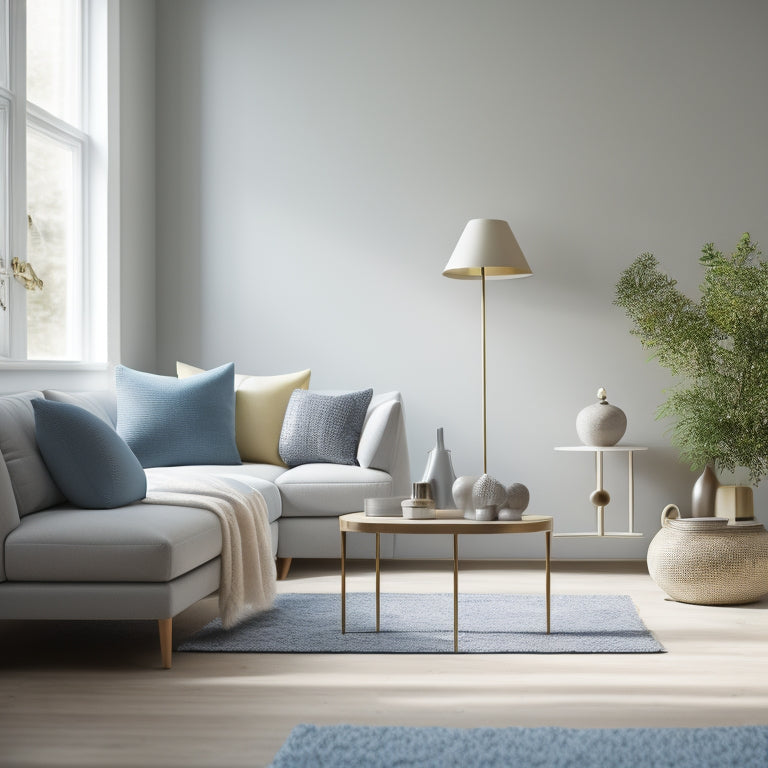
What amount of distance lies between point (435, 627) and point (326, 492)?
1190 millimetres

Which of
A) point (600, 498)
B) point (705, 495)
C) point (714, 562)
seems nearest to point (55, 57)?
point (600, 498)

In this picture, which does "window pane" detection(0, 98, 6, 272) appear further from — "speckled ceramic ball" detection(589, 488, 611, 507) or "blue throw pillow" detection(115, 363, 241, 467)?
"speckled ceramic ball" detection(589, 488, 611, 507)

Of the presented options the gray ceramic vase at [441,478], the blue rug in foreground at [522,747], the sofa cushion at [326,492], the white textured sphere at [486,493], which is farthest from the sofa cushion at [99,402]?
the blue rug in foreground at [522,747]

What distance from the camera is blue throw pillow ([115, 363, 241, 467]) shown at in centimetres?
480

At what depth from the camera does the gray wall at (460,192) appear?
5480mm

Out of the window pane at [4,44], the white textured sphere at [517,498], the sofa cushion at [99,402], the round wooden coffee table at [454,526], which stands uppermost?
the window pane at [4,44]

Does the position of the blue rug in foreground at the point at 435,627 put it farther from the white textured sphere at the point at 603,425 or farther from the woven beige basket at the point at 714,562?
the white textured sphere at the point at 603,425

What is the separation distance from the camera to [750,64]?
17.9 feet

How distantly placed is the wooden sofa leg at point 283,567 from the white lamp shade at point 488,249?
166 cm

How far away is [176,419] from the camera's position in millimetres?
4859

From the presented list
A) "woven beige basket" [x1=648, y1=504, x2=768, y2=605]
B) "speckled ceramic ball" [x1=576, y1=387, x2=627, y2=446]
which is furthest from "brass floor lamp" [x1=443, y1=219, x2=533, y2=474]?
"woven beige basket" [x1=648, y1=504, x2=768, y2=605]

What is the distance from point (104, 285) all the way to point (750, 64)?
364cm

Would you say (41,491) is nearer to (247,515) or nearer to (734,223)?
(247,515)

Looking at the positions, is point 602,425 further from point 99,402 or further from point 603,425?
point 99,402
